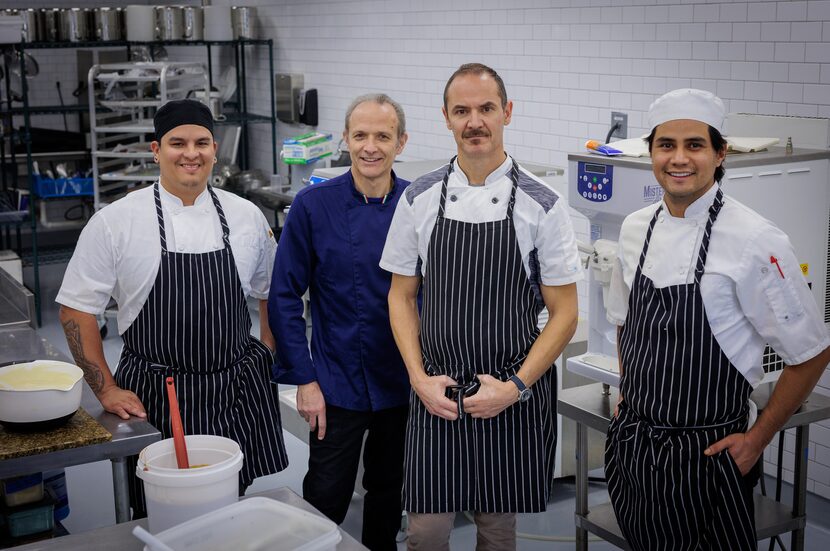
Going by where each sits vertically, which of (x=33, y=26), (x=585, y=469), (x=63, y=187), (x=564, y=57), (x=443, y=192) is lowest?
(x=585, y=469)

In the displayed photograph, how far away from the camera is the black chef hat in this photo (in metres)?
2.70

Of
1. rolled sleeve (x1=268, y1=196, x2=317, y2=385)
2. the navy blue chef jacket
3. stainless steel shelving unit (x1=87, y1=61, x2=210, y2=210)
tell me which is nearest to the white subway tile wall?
stainless steel shelving unit (x1=87, y1=61, x2=210, y2=210)

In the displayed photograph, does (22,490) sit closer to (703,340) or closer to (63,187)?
(703,340)

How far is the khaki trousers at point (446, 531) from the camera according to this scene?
104 inches

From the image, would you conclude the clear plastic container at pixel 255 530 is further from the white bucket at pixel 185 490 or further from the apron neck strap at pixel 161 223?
the apron neck strap at pixel 161 223

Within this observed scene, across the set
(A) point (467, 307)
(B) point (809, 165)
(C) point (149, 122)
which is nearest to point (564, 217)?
(A) point (467, 307)

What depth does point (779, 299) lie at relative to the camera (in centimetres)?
224

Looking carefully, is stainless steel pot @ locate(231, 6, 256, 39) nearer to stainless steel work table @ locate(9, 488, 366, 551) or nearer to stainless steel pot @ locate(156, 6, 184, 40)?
stainless steel pot @ locate(156, 6, 184, 40)

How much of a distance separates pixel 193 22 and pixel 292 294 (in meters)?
5.97

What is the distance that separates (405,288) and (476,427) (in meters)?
0.43

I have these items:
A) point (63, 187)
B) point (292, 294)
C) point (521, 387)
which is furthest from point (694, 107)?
point (63, 187)

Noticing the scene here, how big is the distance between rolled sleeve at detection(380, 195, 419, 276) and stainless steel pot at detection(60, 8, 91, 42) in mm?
6037

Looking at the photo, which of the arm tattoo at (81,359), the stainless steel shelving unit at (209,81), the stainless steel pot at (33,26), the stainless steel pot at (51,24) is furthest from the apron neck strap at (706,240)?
the stainless steel pot at (51,24)

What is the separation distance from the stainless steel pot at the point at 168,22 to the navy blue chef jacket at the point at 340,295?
577 cm
